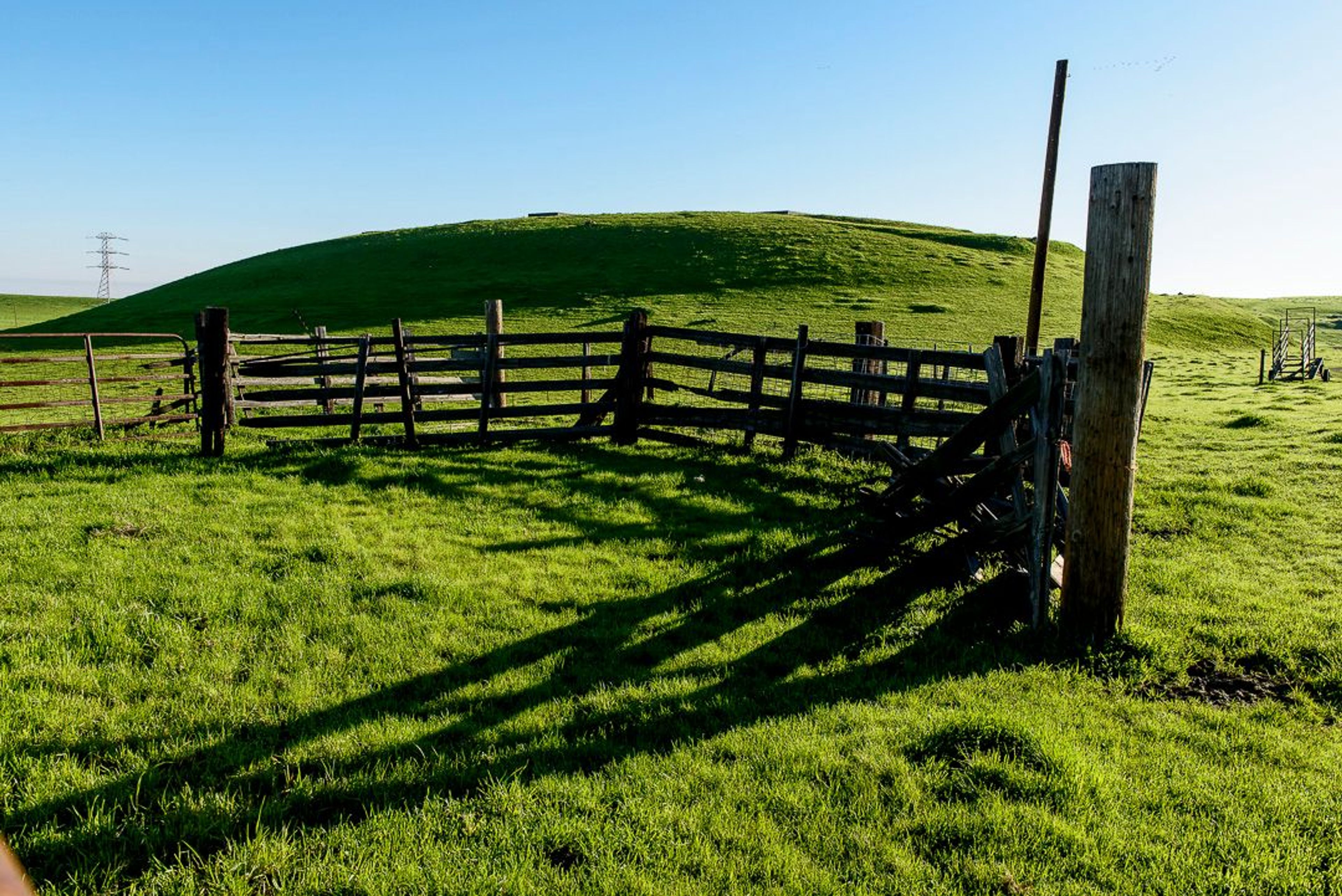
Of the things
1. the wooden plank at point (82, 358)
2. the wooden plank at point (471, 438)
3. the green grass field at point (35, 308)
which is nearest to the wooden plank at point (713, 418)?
the wooden plank at point (471, 438)

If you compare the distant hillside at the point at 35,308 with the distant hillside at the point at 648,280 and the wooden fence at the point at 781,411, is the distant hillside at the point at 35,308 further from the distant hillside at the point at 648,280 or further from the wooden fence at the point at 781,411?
the wooden fence at the point at 781,411

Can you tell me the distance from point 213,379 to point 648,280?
1701 inches

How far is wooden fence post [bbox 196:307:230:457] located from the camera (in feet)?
37.7

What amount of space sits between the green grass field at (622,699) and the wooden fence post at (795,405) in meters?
2.03

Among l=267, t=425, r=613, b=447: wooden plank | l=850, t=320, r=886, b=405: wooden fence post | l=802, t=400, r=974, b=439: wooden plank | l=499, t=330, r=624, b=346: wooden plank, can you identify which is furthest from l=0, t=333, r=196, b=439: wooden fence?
l=850, t=320, r=886, b=405: wooden fence post

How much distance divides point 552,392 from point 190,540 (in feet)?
54.5

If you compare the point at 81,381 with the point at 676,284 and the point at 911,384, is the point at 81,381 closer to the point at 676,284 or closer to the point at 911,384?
the point at 911,384

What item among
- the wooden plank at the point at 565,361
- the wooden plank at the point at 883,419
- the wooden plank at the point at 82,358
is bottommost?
the wooden plank at the point at 883,419

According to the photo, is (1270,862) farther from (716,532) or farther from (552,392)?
(552,392)

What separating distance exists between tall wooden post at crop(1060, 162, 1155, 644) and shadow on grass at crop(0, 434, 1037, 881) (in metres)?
0.65

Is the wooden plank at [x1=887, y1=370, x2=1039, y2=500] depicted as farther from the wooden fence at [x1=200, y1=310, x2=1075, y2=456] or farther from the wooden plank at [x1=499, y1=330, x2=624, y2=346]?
the wooden plank at [x1=499, y1=330, x2=624, y2=346]

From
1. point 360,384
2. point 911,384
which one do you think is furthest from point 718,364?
point 360,384

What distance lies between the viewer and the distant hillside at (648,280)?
1726 inches

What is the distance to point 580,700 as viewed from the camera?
17.3ft
